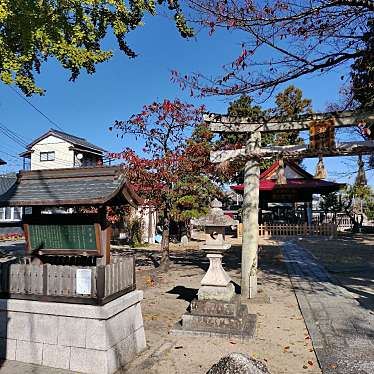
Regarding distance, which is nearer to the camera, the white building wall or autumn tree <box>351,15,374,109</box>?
autumn tree <box>351,15,374,109</box>

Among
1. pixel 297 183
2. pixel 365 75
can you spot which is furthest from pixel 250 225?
pixel 297 183

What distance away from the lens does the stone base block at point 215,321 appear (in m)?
6.91

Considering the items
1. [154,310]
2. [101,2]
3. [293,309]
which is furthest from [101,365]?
[101,2]

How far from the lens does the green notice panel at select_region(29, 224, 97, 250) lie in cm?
632

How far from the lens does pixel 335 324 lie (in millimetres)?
7289

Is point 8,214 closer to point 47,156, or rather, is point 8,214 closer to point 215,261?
point 47,156

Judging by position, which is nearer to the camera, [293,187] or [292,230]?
[293,187]

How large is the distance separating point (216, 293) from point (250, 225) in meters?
2.87

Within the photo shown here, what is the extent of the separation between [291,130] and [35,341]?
302 inches

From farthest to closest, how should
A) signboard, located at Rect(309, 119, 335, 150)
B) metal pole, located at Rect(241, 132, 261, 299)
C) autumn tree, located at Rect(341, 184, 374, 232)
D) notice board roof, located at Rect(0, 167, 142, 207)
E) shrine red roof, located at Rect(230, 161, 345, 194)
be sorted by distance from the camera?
autumn tree, located at Rect(341, 184, 374, 232) → shrine red roof, located at Rect(230, 161, 345, 194) → metal pole, located at Rect(241, 132, 261, 299) → signboard, located at Rect(309, 119, 335, 150) → notice board roof, located at Rect(0, 167, 142, 207)

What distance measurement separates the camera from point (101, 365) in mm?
5270

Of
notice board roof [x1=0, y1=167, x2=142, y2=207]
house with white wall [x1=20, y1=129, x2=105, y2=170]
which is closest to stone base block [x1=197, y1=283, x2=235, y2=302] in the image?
notice board roof [x1=0, y1=167, x2=142, y2=207]

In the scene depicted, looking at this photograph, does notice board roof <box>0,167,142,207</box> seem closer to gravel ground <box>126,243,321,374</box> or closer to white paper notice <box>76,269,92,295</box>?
white paper notice <box>76,269,92,295</box>

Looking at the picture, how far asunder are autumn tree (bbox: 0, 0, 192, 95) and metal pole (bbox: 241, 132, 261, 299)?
6.13m
